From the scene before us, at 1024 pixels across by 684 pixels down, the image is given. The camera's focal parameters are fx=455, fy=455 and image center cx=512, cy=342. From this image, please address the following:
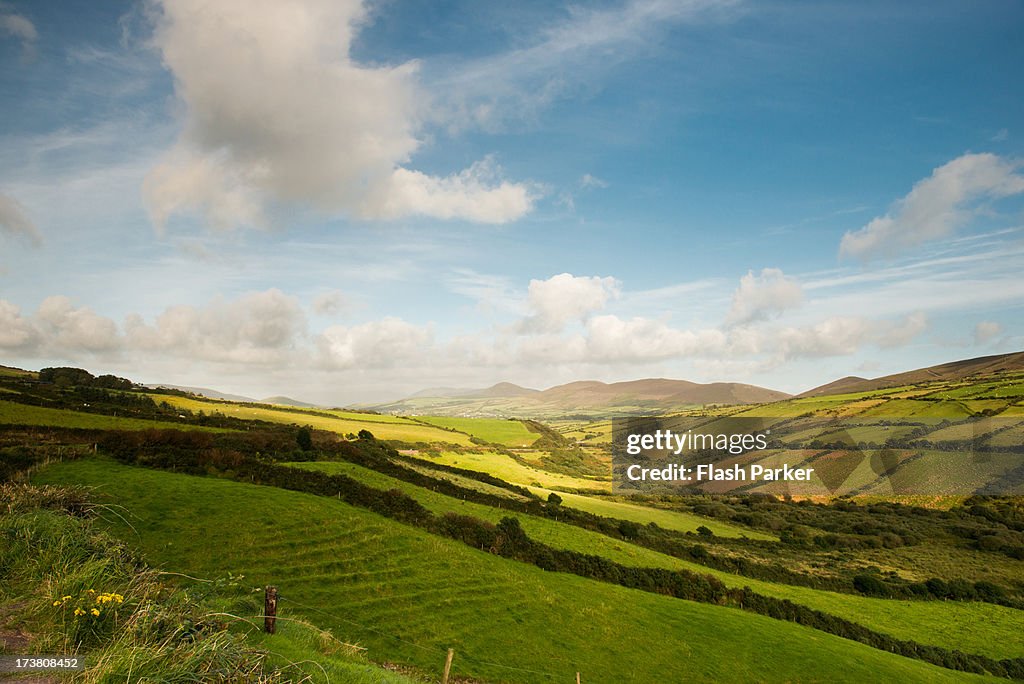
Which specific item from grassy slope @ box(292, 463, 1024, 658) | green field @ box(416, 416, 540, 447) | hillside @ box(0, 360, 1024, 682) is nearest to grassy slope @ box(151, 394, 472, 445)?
hillside @ box(0, 360, 1024, 682)

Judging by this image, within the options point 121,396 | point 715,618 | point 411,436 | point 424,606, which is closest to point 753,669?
point 715,618

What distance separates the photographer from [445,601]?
19.9 metres

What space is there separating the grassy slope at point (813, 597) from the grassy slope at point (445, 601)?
695 cm

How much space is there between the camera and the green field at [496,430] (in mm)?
119750

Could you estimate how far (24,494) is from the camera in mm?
11617

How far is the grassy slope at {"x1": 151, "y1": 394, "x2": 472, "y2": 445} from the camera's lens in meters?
70.8

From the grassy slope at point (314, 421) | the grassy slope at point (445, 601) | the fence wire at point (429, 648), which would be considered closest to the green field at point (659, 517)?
the grassy slope at point (445, 601)

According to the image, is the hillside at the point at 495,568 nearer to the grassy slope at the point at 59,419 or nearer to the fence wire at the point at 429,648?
the fence wire at the point at 429,648

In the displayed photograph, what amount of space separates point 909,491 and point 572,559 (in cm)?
9208

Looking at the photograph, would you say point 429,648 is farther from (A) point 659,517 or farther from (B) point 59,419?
(A) point 659,517

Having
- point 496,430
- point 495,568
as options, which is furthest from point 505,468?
point 496,430

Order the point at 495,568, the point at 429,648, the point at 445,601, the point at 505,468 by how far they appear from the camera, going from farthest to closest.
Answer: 1. the point at 505,468
2. the point at 495,568
3. the point at 445,601
4. the point at 429,648

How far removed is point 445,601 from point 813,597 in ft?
109

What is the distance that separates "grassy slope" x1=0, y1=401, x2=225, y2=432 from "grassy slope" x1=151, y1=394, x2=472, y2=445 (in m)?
32.4
